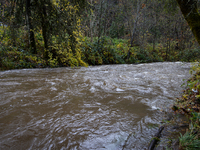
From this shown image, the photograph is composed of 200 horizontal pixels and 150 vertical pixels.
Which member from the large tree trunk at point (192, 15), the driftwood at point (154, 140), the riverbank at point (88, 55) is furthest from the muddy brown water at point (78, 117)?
the riverbank at point (88, 55)

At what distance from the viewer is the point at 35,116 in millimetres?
2738

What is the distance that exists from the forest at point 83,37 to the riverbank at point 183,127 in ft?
0.06

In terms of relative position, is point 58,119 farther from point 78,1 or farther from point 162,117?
point 78,1

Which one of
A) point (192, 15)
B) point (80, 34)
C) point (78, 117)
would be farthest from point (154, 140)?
point (80, 34)

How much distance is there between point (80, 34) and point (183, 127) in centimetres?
655

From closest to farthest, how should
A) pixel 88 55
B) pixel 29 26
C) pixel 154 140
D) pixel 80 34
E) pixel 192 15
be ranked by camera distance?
pixel 154 140
pixel 192 15
pixel 80 34
pixel 29 26
pixel 88 55

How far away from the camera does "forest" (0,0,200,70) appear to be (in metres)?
7.41

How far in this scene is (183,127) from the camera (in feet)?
→ 7.96

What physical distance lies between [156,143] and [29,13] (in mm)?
9158

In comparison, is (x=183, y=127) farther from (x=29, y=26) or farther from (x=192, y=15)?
(x=29, y=26)

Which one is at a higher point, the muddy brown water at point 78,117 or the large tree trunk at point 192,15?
the large tree trunk at point 192,15

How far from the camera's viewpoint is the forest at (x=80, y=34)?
24.3ft

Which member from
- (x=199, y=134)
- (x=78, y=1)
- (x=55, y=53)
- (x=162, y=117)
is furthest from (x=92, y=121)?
(x=55, y=53)

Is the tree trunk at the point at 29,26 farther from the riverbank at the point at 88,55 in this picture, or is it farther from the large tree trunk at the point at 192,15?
the large tree trunk at the point at 192,15
